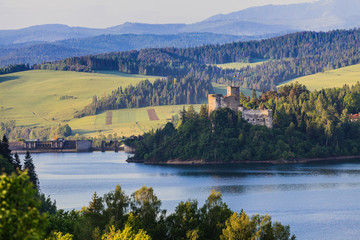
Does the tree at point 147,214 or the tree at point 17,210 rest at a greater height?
the tree at point 17,210

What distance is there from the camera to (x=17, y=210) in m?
17.3

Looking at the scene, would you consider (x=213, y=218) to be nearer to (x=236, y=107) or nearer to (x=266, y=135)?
(x=266, y=135)

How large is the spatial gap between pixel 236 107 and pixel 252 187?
3899 centimetres

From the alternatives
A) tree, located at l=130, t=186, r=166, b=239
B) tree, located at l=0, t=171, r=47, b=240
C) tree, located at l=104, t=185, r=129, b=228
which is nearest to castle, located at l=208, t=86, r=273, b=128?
tree, located at l=130, t=186, r=166, b=239

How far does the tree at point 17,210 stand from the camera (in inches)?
677

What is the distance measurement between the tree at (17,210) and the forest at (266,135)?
103 meters

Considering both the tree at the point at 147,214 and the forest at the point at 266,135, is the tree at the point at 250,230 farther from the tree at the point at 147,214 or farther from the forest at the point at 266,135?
the forest at the point at 266,135

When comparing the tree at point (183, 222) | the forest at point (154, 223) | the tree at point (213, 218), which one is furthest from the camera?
the tree at point (213, 218)

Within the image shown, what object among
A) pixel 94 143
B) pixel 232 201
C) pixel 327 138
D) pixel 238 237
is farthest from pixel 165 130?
pixel 238 237

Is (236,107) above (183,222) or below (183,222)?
above

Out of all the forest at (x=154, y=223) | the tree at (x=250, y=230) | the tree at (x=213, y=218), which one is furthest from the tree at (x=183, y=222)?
the tree at (x=250, y=230)

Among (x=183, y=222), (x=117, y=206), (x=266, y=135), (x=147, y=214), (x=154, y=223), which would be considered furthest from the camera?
(x=266, y=135)

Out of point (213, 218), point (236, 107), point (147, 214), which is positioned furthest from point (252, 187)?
point (147, 214)

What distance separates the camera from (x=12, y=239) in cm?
1734
